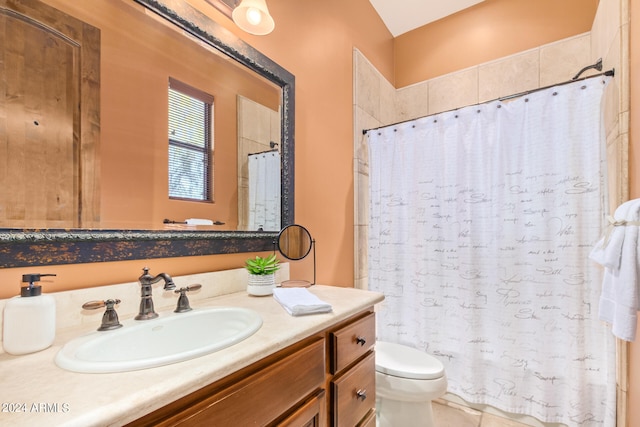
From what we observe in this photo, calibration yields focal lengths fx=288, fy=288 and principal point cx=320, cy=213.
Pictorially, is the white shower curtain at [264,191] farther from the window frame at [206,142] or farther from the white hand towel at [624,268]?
the white hand towel at [624,268]

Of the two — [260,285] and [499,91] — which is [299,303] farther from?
[499,91]

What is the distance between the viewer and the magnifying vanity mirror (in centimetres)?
141

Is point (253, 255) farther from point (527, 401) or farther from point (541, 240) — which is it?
point (527, 401)

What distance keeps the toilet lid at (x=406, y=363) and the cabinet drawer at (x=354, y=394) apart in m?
0.34

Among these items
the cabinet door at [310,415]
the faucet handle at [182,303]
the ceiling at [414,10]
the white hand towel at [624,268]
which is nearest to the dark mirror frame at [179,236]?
the faucet handle at [182,303]

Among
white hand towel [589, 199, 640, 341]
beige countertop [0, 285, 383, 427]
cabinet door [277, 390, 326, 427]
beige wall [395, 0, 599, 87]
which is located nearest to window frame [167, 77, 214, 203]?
beige countertop [0, 285, 383, 427]

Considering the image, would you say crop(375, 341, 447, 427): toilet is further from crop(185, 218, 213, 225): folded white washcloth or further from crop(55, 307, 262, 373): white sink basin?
crop(185, 218, 213, 225): folded white washcloth

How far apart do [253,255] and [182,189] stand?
442mm

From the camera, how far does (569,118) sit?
1544 mm

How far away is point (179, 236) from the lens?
1.03 m

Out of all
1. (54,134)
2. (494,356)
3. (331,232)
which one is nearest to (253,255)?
(331,232)

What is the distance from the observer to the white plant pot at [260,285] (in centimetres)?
117

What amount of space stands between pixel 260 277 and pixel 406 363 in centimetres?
97

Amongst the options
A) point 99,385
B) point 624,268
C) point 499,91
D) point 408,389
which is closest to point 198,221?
point 99,385
